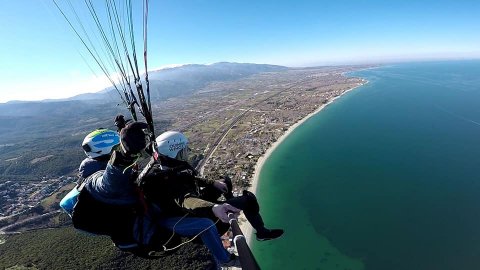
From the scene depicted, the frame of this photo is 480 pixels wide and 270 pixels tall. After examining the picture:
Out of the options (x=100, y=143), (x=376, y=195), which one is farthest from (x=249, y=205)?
(x=376, y=195)

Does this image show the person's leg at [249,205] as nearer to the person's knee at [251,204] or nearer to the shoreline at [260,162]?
the person's knee at [251,204]

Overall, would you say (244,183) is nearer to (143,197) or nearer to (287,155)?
(287,155)

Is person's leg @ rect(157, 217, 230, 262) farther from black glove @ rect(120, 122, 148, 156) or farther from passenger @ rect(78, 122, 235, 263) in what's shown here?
black glove @ rect(120, 122, 148, 156)

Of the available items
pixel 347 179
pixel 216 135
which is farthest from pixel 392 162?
pixel 216 135

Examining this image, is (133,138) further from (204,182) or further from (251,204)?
(251,204)

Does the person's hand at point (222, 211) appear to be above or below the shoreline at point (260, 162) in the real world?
above

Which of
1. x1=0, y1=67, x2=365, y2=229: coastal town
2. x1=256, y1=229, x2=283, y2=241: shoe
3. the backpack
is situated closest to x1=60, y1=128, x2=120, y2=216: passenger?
the backpack

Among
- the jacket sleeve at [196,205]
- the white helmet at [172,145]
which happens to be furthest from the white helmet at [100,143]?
the jacket sleeve at [196,205]
